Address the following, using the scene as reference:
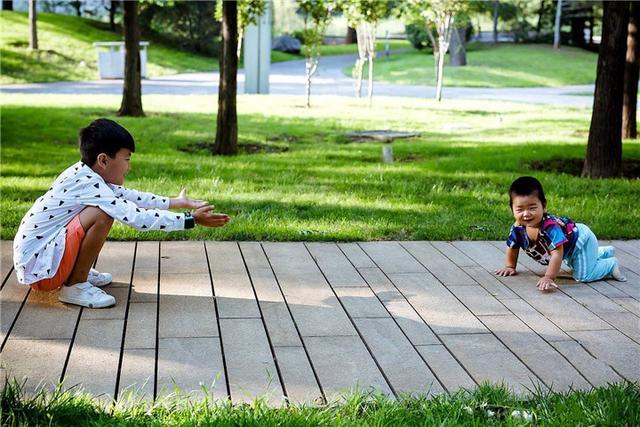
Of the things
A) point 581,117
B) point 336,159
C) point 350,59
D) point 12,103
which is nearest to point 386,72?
point 350,59

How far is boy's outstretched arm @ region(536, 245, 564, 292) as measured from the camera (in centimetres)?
507

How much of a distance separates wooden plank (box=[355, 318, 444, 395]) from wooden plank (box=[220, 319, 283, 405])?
0.51 m

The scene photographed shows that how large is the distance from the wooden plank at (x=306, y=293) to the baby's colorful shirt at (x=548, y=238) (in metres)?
1.32

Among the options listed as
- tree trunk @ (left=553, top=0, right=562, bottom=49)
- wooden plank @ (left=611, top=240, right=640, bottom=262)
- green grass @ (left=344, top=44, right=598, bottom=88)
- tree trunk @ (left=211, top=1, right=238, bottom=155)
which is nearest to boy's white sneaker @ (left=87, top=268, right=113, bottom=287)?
wooden plank @ (left=611, top=240, right=640, bottom=262)

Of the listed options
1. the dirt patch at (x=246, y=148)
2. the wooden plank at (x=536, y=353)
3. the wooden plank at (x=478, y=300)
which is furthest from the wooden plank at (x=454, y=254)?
the dirt patch at (x=246, y=148)

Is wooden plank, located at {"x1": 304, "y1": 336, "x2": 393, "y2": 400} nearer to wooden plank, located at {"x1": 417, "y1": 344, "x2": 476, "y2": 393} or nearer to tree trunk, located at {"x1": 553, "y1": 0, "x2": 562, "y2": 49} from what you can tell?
wooden plank, located at {"x1": 417, "y1": 344, "x2": 476, "y2": 393}

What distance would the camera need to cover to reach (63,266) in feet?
14.4

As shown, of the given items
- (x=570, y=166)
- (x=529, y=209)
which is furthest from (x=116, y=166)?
(x=570, y=166)

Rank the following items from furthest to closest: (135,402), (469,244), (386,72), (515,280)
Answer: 1. (386,72)
2. (469,244)
3. (515,280)
4. (135,402)

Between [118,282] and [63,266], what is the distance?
0.61 metres

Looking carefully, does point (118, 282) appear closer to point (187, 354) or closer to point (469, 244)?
point (187, 354)

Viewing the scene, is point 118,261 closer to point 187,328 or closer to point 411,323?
point 187,328

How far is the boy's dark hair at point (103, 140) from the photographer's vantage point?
4.36 meters

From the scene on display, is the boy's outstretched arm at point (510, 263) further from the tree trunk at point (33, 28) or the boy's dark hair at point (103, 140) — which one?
the tree trunk at point (33, 28)
